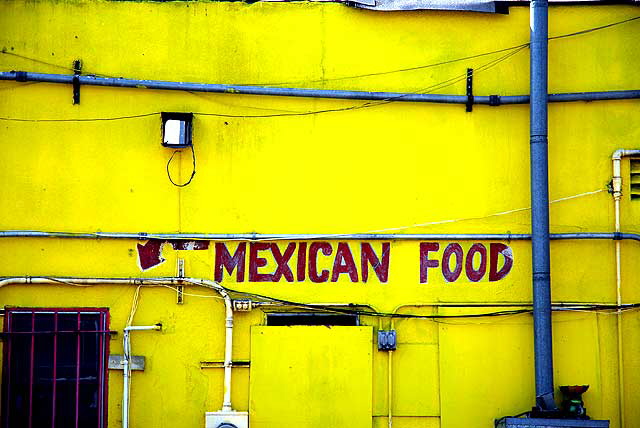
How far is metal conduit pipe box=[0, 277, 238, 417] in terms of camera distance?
1154cm

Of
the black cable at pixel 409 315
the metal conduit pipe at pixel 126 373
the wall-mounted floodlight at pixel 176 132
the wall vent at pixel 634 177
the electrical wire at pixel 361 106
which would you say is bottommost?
the metal conduit pipe at pixel 126 373

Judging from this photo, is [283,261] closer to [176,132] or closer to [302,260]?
[302,260]

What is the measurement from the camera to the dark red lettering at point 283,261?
11.8 metres

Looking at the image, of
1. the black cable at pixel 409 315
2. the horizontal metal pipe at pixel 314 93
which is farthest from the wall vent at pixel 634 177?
the black cable at pixel 409 315

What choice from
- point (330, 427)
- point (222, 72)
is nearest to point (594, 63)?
point (222, 72)

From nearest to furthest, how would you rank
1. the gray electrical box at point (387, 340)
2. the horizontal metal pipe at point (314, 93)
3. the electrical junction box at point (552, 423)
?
the electrical junction box at point (552, 423) → the gray electrical box at point (387, 340) → the horizontal metal pipe at point (314, 93)

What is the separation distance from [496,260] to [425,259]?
85 centimetres

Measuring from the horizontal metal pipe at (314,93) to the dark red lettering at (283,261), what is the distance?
5.96ft

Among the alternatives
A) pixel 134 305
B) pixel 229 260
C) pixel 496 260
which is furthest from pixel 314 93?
pixel 134 305

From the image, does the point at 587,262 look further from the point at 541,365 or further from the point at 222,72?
the point at 222,72

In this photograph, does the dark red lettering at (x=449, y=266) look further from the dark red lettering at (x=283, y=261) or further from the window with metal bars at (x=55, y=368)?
the window with metal bars at (x=55, y=368)

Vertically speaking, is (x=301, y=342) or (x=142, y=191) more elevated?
(x=142, y=191)

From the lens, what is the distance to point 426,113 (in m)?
12.0

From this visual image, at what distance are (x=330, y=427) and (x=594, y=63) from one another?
5.36 meters
